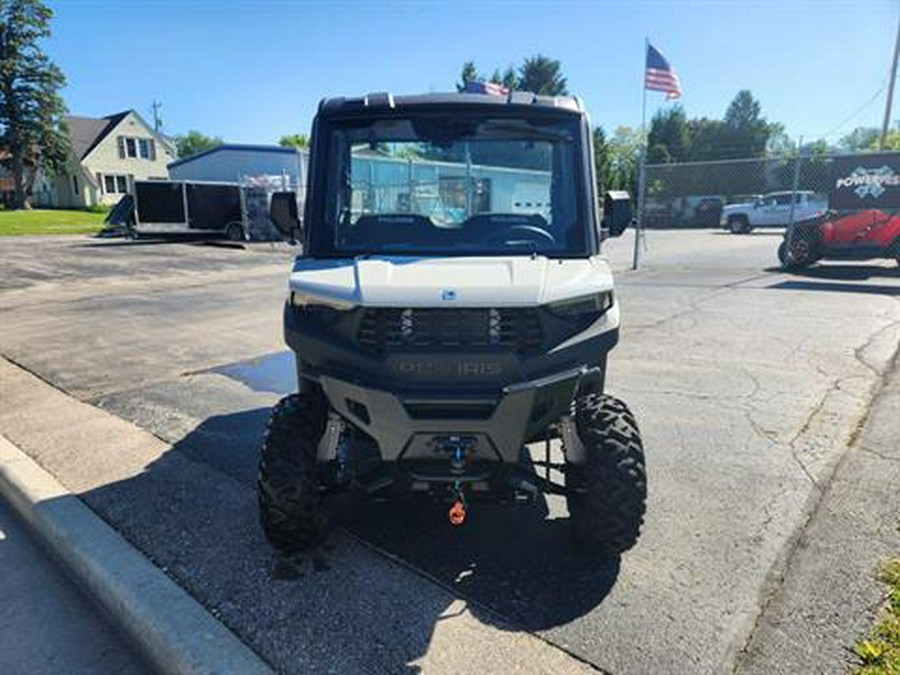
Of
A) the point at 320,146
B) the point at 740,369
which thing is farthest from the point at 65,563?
the point at 740,369

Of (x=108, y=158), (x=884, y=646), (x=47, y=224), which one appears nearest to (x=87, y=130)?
(x=108, y=158)

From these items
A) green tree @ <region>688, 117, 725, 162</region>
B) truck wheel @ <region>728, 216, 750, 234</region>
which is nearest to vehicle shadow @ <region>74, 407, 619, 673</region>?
truck wheel @ <region>728, 216, 750, 234</region>

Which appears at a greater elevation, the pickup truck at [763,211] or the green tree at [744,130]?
the green tree at [744,130]

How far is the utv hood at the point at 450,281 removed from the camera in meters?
2.70

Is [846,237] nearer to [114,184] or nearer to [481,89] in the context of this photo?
[481,89]

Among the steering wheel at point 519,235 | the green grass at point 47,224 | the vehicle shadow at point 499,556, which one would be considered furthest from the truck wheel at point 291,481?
the green grass at point 47,224

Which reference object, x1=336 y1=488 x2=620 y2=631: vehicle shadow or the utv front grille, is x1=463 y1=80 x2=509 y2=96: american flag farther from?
x1=336 y1=488 x2=620 y2=631: vehicle shadow

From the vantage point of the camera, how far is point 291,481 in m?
2.90

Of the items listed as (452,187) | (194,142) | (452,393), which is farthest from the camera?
(194,142)

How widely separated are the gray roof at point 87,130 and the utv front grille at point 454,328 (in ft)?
196

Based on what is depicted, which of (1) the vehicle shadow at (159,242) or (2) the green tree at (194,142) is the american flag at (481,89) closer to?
(1) the vehicle shadow at (159,242)

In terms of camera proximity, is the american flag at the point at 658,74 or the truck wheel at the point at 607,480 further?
the american flag at the point at 658,74

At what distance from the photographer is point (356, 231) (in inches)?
139

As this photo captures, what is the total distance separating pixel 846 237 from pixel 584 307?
13.3 meters
